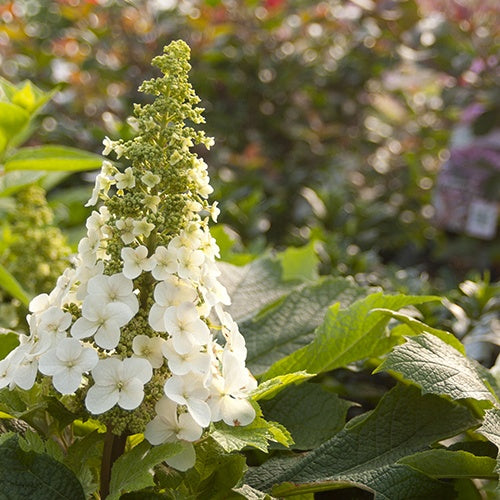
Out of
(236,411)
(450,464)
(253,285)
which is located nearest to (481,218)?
(253,285)

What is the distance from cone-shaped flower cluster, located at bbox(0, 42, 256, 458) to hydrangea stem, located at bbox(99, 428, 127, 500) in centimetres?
4

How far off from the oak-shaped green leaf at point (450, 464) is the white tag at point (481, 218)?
1.54 meters

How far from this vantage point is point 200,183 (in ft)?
2.32

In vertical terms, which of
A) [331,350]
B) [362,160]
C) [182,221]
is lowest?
[362,160]

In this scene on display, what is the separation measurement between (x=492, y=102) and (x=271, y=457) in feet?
5.02

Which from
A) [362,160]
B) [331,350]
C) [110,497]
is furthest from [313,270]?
[362,160]

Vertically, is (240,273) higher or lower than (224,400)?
lower

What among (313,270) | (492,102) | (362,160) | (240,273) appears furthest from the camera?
(362,160)

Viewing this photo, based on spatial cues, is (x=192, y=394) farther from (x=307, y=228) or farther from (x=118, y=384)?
(x=307, y=228)

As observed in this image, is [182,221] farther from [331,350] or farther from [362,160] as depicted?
[362,160]

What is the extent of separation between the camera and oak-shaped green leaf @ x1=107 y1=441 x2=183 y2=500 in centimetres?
63

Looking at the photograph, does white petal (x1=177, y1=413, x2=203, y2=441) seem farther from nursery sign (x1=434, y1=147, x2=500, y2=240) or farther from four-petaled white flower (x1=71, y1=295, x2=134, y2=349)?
nursery sign (x1=434, y1=147, x2=500, y2=240)

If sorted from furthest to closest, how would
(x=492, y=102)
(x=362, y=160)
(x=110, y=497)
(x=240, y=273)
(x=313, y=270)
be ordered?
(x=362, y=160) → (x=492, y=102) → (x=313, y=270) → (x=240, y=273) → (x=110, y=497)

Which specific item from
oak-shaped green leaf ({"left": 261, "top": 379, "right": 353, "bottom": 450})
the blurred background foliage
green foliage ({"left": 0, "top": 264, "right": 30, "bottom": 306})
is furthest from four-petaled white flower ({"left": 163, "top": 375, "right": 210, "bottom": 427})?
the blurred background foliage
